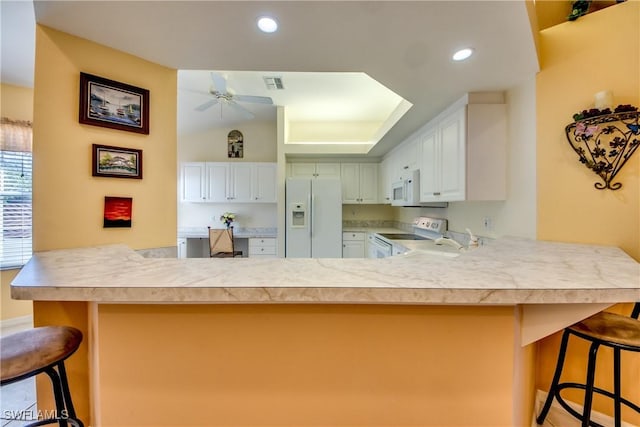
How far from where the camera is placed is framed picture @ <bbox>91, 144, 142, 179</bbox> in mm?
1607

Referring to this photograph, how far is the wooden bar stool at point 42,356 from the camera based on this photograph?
0.86 m

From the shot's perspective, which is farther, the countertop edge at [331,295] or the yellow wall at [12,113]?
the yellow wall at [12,113]

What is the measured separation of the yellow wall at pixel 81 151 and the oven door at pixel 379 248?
250 cm

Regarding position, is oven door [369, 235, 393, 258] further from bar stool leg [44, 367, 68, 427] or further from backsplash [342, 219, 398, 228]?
bar stool leg [44, 367, 68, 427]

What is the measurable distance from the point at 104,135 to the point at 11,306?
2637mm

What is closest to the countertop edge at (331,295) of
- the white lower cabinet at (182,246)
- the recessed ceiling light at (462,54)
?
the recessed ceiling light at (462,54)

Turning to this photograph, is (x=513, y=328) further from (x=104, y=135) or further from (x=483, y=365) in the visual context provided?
(x=104, y=135)

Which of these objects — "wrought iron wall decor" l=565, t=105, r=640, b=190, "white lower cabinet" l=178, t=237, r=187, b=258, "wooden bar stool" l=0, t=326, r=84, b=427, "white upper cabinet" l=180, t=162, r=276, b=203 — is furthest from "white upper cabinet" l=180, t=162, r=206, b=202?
"wrought iron wall decor" l=565, t=105, r=640, b=190

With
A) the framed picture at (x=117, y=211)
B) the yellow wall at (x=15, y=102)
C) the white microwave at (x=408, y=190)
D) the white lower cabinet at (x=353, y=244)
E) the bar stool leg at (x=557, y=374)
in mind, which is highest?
the yellow wall at (x=15, y=102)

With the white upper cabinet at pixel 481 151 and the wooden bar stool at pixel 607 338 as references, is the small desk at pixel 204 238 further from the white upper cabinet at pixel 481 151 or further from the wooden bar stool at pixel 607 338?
the wooden bar stool at pixel 607 338

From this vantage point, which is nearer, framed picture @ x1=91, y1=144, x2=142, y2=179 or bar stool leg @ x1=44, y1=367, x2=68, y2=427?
bar stool leg @ x1=44, y1=367, x2=68, y2=427

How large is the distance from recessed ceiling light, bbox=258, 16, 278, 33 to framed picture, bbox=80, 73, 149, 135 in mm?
965

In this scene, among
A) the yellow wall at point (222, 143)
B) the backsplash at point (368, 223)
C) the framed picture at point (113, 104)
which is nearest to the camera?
the framed picture at point (113, 104)

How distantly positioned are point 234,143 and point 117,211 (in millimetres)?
3834
